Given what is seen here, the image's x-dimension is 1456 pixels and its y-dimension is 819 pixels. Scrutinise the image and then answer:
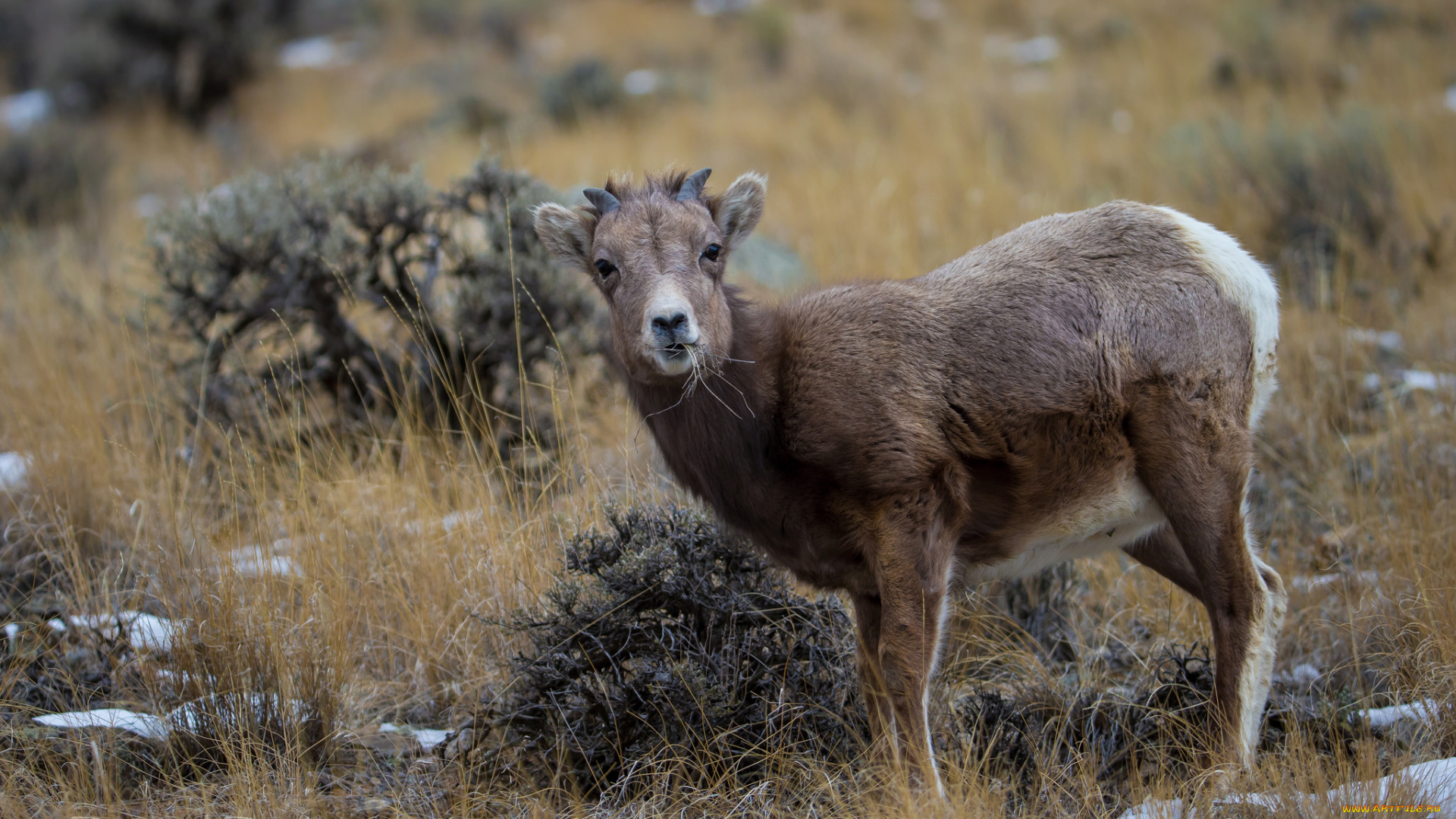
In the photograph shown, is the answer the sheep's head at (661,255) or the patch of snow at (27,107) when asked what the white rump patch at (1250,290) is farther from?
the patch of snow at (27,107)

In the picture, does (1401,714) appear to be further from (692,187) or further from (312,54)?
(312,54)

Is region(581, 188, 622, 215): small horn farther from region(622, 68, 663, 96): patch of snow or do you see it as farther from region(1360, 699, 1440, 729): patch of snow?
region(622, 68, 663, 96): patch of snow

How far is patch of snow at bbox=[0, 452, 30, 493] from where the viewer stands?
520 centimetres

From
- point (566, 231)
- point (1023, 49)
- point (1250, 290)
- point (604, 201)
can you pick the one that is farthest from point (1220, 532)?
point (1023, 49)

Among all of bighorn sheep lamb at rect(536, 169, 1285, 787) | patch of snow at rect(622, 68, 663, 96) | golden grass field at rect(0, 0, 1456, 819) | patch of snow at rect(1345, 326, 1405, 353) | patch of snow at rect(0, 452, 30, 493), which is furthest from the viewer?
patch of snow at rect(622, 68, 663, 96)

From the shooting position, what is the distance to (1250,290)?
11.4 ft

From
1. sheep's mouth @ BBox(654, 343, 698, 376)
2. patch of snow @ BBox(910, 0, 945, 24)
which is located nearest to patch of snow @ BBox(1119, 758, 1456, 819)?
sheep's mouth @ BBox(654, 343, 698, 376)

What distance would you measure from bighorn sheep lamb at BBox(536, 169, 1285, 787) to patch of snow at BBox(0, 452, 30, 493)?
379 cm

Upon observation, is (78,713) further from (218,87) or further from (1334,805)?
(218,87)

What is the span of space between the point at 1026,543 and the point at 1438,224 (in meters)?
6.76

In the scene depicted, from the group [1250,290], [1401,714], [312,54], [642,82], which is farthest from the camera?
[312,54]

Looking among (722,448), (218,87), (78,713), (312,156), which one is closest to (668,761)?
(722,448)

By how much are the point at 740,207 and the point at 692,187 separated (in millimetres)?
211

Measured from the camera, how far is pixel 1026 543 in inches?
139
